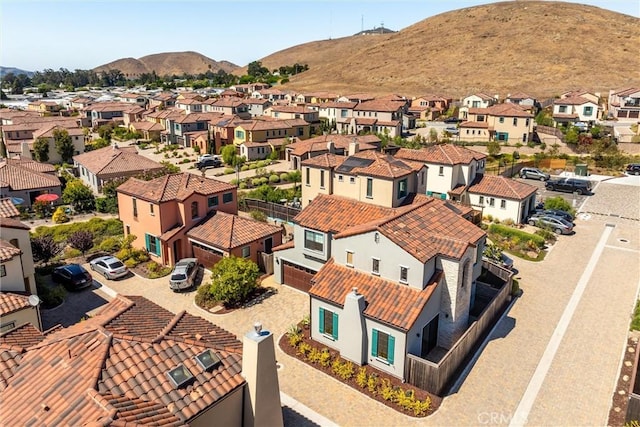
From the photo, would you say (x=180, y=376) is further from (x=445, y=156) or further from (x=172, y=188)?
(x=445, y=156)

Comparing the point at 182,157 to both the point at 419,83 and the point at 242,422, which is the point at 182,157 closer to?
the point at 242,422

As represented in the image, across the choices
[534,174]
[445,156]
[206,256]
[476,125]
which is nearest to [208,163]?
[445,156]

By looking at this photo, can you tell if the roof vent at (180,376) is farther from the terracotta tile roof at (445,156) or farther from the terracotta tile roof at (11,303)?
the terracotta tile roof at (445,156)

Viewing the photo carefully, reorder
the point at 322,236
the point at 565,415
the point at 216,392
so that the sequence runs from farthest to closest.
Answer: the point at 322,236
the point at 565,415
the point at 216,392

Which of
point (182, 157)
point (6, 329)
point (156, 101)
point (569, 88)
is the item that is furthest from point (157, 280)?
point (569, 88)

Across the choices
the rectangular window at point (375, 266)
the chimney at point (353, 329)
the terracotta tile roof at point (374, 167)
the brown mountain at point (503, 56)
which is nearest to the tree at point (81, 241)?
the terracotta tile roof at point (374, 167)

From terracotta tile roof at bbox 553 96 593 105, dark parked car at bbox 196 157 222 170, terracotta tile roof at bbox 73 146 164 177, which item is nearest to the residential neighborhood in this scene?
terracotta tile roof at bbox 73 146 164 177
